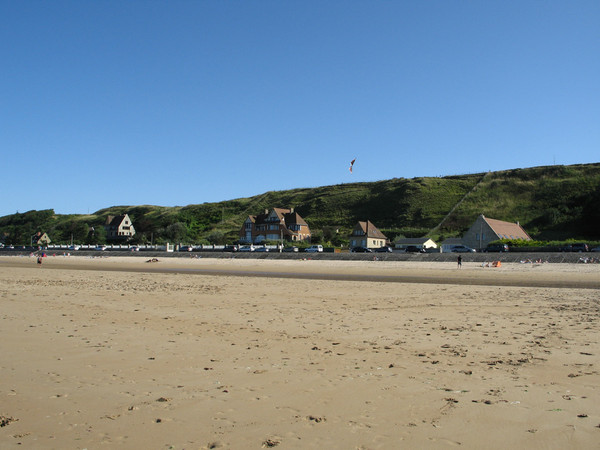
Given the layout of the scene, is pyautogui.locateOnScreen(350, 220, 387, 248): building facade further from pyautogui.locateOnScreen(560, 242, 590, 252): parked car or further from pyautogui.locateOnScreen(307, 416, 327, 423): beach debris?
pyautogui.locateOnScreen(307, 416, 327, 423): beach debris

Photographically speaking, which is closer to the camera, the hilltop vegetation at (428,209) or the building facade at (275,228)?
the hilltop vegetation at (428,209)

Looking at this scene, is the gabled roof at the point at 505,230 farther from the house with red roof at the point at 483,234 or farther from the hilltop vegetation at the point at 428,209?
the hilltop vegetation at the point at 428,209

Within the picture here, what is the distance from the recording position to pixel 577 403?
5.73 metres

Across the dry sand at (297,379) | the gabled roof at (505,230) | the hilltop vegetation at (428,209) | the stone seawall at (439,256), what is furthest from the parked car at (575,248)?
the dry sand at (297,379)

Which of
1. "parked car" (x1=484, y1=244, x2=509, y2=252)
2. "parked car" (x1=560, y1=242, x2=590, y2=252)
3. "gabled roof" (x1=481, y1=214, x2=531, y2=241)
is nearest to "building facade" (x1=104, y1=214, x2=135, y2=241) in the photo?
"gabled roof" (x1=481, y1=214, x2=531, y2=241)

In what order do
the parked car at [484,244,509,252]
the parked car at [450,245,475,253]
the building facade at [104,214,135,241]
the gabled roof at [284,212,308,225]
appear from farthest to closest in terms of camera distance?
the building facade at [104,214,135,241]
the gabled roof at [284,212,308,225]
the parked car at [450,245,475,253]
the parked car at [484,244,509,252]

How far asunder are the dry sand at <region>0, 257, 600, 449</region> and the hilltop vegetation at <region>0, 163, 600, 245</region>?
7354cm

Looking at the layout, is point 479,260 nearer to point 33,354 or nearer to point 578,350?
point 578,350

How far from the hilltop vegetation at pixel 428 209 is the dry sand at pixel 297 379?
241ft

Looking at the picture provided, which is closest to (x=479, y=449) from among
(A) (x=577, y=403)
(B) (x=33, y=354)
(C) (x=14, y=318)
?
(A) (x=577, y=403)

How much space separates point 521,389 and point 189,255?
65.0m

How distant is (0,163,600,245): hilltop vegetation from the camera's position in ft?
278

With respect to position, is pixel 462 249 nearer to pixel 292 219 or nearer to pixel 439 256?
pixel 439 256

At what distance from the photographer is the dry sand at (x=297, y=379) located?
4.90 meters
